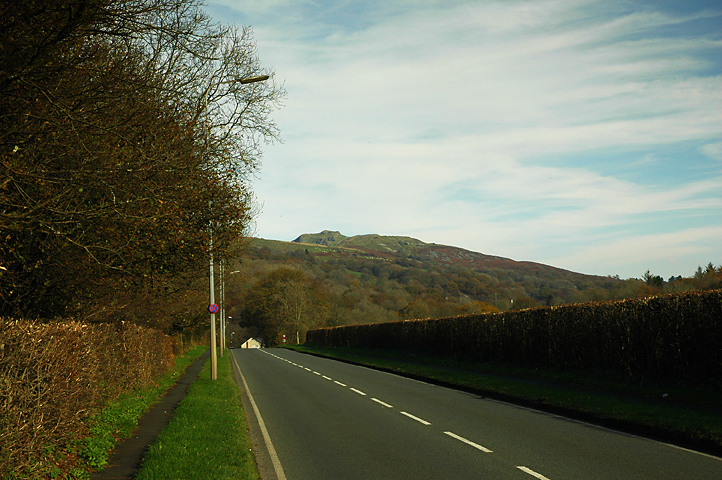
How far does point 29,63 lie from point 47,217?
2240 mm

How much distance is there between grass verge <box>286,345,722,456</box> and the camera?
9984 millimetres

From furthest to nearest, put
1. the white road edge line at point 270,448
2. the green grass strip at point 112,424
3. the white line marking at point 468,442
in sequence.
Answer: the white line marking at point 468,442, the green grass strip at point 112,424, the white road edge line at point 270,448

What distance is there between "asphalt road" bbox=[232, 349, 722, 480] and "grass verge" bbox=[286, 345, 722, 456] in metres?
0.51

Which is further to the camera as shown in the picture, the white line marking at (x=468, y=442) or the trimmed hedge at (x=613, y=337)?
the trimmed hedge at (x=613, y=337)

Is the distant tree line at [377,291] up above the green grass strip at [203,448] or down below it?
above

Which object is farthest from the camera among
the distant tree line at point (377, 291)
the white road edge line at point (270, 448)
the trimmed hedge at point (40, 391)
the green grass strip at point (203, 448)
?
the distant tree line at point (377, 291)

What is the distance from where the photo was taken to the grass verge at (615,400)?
32.8ft

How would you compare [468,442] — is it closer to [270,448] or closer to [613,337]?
[270,448]

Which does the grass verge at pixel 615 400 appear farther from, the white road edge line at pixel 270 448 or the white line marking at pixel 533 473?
the white road edge line at pixel 270 448

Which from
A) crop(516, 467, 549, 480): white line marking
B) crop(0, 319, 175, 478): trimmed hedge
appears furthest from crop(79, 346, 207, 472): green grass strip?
crop(516, 467, 549, 480): white line marking

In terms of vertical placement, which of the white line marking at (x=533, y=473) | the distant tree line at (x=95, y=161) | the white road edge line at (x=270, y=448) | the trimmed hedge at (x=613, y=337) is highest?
the distant tree line at (x=95, y=161)

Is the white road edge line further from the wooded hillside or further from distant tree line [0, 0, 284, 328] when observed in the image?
the wooded hillside

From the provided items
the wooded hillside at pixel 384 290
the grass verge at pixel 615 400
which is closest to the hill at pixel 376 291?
the wooded hillside at pixel 384 290

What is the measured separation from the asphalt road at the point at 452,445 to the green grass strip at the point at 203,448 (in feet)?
2.17
